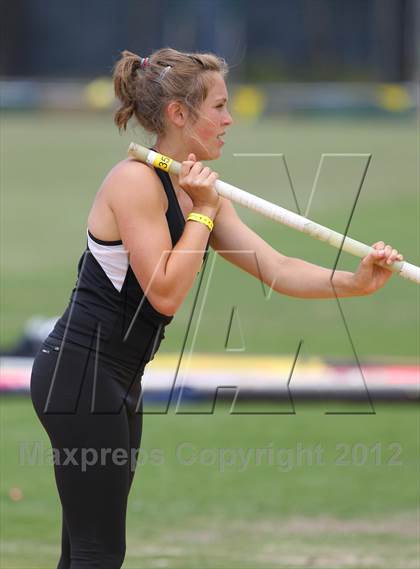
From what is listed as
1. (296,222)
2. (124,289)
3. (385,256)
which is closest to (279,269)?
(296,222)

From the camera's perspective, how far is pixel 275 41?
42156mm

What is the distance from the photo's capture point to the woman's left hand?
3.77m

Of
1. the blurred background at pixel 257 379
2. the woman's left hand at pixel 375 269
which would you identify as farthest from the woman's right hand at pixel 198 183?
the woman's left hand at pixel 375 269

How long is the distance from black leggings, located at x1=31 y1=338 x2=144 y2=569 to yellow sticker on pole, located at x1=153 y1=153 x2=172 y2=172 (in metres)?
0.62

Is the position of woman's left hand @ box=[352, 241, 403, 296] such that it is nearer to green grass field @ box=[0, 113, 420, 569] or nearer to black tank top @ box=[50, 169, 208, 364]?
black tank top @ box=[50, 169, 208, 364]

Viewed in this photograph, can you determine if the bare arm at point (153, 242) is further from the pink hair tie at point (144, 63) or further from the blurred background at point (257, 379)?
the blurred background at point (257, 379)

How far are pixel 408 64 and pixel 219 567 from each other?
38.1 metres

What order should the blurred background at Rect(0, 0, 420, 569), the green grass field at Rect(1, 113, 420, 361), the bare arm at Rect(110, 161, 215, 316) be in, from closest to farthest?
the bare arm at Rect(110, 161, 215, 316), the blurred background at Rect(0, 0, 420, 569), the green grass field at Rect(1, 113, 420, 361)

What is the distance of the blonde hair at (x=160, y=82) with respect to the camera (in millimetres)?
3684

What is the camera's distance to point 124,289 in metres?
3.63

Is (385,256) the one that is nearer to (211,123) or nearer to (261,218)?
(211,123)

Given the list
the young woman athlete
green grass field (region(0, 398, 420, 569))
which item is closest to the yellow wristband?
the young woman athlete

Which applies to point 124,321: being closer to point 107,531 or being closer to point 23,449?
point 107,531

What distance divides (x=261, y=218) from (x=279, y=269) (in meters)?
12.5
